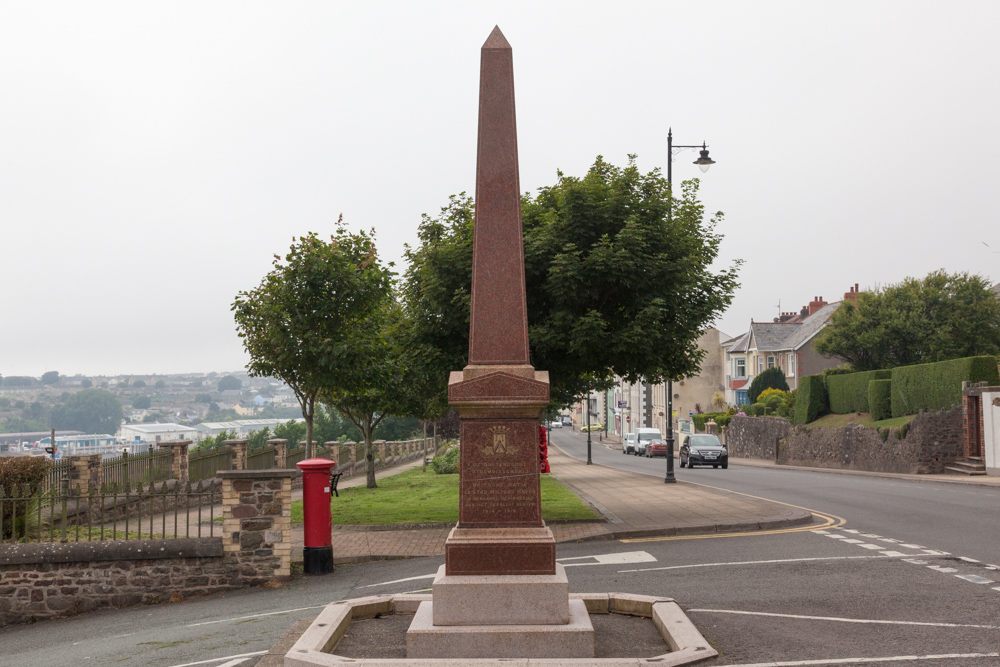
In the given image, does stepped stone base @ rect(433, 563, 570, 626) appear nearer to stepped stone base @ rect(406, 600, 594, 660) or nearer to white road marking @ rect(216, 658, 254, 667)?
stepped stone base @ rect(406, 600, 594, 660)

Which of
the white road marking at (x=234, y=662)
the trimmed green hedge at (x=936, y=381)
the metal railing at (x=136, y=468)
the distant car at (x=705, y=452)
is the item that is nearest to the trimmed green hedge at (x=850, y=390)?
the trimmed green hedge at (x=936, y=381)

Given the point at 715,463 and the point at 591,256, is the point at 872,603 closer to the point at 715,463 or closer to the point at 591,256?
the point at 591,256

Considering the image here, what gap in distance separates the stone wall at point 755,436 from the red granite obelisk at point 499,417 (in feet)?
141

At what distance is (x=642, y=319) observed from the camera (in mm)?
14539

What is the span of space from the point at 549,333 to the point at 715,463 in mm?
26925

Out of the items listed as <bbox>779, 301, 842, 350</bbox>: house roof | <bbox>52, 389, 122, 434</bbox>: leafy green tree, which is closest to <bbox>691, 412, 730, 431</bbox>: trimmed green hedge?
<bbox>779, 301, 842, 350</bbox>: house roof

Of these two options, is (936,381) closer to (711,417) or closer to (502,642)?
(711,417)

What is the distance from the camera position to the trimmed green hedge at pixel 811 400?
162 feet

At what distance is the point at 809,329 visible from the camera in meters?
66.1

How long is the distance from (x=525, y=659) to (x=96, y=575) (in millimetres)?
7000

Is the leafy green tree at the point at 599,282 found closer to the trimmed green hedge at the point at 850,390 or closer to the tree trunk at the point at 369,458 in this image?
the tree trunk at the point at 369,458

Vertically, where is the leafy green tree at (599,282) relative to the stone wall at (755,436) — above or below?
above

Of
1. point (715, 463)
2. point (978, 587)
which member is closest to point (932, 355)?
point (715, 463)

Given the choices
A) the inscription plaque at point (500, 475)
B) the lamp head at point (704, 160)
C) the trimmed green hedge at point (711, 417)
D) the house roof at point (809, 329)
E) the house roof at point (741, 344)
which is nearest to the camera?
the inscription plaque at point (500, 475)
